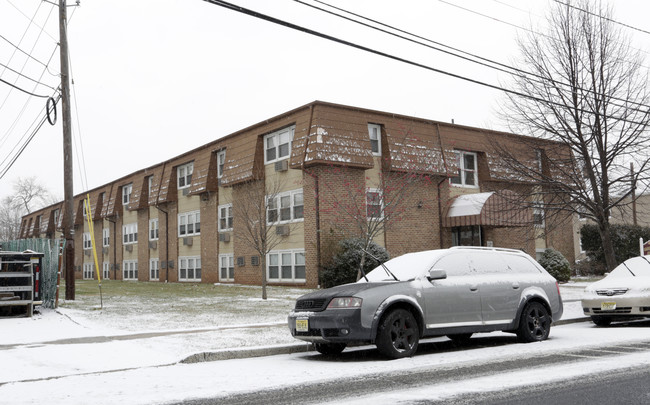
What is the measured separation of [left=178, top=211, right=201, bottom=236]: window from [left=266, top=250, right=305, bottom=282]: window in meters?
8.39

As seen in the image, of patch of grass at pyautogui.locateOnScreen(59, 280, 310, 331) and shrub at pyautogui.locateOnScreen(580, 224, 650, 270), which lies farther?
shrub at pyautogui.locateOnScreen(580, 224, 650, 270)

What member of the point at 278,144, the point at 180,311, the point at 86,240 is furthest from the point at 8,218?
the point at 180,311

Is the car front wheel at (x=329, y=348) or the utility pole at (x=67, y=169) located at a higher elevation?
the utility pole at (x=67, y=169)

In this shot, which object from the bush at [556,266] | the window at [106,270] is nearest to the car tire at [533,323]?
the bush at [556,266]

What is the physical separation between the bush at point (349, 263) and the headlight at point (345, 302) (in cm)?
1440

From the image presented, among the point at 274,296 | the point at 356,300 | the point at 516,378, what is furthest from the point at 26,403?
the point at 274,296

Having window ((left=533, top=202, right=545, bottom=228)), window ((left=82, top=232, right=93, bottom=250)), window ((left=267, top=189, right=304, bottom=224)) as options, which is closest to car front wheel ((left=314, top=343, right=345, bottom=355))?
window ((left=533, top=202, right=545, bottom=228))

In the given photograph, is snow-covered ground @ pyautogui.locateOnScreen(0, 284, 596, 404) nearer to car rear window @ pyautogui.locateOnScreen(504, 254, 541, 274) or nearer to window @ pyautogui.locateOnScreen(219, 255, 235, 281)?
car rear window @ pyautogui.locateOnScreen(504, 254, 541, 274)

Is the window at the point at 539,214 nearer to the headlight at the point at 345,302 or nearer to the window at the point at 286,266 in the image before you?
the headlight at the point at 345,302

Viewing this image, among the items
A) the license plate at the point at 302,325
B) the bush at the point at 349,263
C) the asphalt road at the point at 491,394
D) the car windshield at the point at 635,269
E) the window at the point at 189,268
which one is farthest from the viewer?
the window at the point at 189,268

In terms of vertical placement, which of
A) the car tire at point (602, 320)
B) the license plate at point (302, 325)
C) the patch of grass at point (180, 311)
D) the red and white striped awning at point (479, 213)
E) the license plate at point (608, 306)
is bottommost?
the car tire at point (602, 320)

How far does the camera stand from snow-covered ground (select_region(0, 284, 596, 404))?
703 cm

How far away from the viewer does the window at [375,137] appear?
89.0 feet

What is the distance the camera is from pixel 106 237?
49344 millimetres
